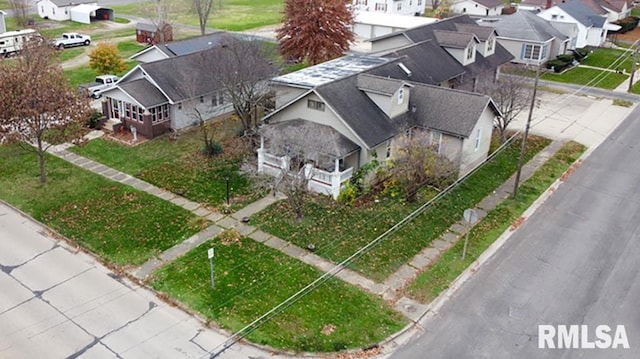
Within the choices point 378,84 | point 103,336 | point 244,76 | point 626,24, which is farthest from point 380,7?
point 103,336

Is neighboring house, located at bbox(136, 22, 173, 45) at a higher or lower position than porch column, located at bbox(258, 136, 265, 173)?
higher

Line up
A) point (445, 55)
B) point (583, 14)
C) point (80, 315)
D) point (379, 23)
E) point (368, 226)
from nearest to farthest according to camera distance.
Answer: point (80, 315)
point (368, 226)
point (445, 55)
point (379, 23)
point (583, 14)

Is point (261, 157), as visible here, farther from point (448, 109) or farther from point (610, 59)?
point (610, 59)

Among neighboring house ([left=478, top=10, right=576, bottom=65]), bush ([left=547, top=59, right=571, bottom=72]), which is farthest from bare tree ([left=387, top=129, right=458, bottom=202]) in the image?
neighboring house ([left=478, top=10, right=576, bottom=65])

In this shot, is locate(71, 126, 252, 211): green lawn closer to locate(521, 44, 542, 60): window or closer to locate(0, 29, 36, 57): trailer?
locate(0, 29, 36, 57): trailer

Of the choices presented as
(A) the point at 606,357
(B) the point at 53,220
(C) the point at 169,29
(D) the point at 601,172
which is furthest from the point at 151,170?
(C) the point at 169,29

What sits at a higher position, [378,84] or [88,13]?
[378,84]

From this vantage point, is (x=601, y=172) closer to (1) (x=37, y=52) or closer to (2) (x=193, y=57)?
(2) (x=193, y=57)
